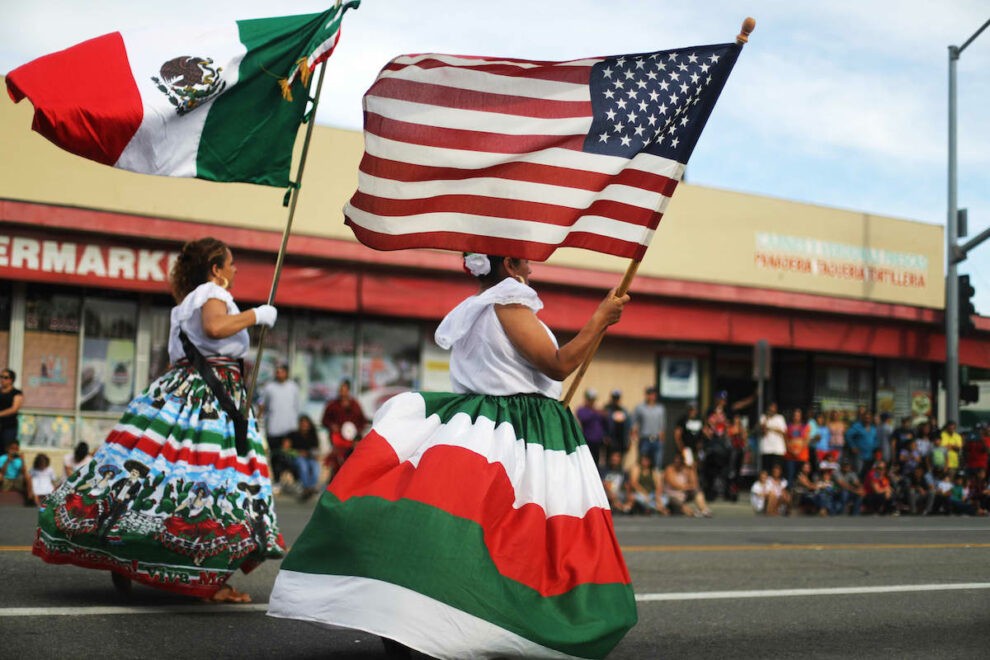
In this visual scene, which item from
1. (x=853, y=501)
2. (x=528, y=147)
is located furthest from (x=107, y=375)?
(x=528, y=147)

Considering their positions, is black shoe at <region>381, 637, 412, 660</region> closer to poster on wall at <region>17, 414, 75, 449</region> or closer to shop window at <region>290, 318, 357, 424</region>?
poster on wall at <region>17, 414, 75, 449</region>

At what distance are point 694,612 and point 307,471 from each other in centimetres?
1097

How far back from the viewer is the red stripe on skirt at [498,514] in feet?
13.7

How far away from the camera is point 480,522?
4.18 m

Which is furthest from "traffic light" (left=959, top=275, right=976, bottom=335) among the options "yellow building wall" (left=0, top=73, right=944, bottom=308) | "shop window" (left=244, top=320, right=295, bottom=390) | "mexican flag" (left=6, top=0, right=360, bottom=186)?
"mexican flag" (left=6, top=0, right=360, bottom=186)

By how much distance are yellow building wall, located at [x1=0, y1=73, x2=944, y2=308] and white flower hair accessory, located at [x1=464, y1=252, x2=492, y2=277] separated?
47.7 ft

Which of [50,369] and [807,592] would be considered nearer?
[807,592]

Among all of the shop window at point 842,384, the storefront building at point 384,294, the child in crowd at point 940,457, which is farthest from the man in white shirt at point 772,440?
the shop window at point 842,384

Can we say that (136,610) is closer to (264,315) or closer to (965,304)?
(264,315)

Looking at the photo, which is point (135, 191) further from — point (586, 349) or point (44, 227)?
point (586, 349)

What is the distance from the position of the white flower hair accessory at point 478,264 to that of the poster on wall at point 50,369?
47.2ft

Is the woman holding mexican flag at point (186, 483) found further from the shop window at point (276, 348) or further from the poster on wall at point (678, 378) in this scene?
the poster on wall at point (678, 378)

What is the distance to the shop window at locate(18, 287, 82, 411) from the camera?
695 inches

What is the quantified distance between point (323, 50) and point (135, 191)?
1321cm
